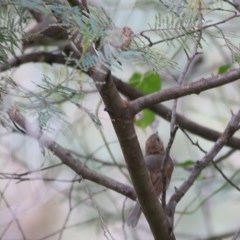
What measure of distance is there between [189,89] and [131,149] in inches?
4.8

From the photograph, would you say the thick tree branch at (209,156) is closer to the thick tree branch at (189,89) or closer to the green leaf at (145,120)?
the thick tree branch at (189,89)

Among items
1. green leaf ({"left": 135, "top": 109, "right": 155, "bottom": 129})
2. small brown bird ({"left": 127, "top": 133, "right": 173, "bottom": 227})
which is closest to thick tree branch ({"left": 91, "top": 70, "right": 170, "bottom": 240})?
small brown bird ({"left": 127, "top": 133, "right": 173, "bottom": 227})

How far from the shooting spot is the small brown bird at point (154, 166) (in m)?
1.47

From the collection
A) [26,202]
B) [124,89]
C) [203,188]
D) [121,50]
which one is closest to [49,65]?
[124,89]

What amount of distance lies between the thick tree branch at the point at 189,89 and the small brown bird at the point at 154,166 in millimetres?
328

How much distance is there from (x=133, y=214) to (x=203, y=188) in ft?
1.97

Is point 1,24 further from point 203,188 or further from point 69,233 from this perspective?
point 69,233

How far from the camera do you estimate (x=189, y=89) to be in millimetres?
1039

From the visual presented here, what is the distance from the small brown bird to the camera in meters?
1.47

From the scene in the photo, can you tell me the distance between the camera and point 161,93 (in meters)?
1.06

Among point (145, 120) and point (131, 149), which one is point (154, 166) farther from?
point (131, 149)

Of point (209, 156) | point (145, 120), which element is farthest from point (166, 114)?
point (209, 156)

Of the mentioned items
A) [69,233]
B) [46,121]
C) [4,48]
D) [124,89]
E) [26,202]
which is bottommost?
[46,121]

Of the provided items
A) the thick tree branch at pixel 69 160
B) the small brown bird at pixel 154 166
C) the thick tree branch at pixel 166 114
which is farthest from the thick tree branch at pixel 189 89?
the thick tree branch at pixel 166 114
